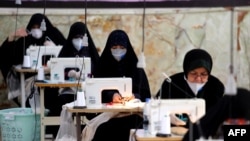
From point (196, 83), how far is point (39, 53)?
2797 mm

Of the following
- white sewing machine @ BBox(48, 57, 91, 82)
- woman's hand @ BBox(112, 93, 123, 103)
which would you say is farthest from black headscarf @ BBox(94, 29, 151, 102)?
woman's hand @ BBox(112, 93, 123, 103)

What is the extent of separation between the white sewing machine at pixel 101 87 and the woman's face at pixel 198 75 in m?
0.52

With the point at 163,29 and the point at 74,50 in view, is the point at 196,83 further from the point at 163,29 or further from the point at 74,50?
the point at 163,29

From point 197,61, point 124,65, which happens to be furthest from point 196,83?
point 124,65

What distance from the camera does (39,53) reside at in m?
6.26

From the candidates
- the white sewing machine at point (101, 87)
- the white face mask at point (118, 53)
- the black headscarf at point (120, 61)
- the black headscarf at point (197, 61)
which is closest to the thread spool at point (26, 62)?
the black headscarf at point (120, 61)

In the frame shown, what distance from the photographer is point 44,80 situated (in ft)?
18.3

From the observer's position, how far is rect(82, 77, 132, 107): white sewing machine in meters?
4.21

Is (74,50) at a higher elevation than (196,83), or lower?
→ higher

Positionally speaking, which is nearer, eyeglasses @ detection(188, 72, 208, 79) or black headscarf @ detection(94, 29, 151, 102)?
eyeglasses @ detection(188, 72, 208, 79)

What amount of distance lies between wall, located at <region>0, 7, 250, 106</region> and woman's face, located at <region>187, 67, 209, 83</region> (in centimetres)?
305

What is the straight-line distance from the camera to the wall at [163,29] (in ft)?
23.0

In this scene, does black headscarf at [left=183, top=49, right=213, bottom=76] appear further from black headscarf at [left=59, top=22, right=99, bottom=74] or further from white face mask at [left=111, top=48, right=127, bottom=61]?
black headscarf at [left=59, top=22, right=99, bottom=74]

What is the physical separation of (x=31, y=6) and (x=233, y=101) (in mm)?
5322
